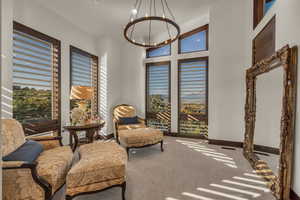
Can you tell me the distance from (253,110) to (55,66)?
4293mm

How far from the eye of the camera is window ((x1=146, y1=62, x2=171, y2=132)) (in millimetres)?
4848

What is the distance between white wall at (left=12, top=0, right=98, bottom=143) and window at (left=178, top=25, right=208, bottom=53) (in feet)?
9.02

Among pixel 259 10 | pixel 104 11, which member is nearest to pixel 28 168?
pixel 104 11

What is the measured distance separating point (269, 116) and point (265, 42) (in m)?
A: 1.35

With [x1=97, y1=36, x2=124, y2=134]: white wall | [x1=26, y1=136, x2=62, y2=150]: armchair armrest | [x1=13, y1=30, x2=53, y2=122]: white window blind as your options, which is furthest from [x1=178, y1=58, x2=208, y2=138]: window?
[x1=13, y1=30, x2=53, y2=122]: white window blind

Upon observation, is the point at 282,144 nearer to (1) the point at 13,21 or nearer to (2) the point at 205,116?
(2) the point at 205,116

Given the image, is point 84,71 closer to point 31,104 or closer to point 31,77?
point 31,77

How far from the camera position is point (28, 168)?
1.45 metres

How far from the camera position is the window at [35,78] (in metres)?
2.70

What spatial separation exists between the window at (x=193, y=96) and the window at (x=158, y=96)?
414 mm

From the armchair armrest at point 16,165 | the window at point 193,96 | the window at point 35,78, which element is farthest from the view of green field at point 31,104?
the window at point 193,96

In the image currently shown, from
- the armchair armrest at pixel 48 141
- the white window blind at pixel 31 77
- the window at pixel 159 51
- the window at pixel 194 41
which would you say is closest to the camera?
the armchair armrest at pixel 48 141

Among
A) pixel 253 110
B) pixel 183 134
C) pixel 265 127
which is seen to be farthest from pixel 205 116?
pixel 265 127

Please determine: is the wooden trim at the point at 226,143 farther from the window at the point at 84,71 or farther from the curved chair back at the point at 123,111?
the window at the point at 84,71
